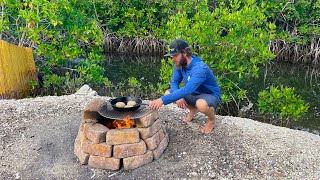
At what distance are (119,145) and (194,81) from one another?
1168 mm

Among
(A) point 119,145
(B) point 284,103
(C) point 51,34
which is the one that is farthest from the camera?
(C) point 51,34

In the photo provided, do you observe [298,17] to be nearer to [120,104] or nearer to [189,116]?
[189,116]

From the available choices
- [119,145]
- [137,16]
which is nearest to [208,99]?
[119,145]

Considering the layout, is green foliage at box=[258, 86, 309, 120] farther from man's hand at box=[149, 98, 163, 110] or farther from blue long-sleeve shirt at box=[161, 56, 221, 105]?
man's hand at box=[149, 98, 163, 110]

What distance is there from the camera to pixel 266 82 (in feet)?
35.8

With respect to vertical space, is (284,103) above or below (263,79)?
above

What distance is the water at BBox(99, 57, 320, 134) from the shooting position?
8.59 m

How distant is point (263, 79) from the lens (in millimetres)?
11227

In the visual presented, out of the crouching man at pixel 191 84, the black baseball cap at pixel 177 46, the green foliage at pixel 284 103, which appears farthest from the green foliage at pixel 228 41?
the black baseball cap at pixel 177 46

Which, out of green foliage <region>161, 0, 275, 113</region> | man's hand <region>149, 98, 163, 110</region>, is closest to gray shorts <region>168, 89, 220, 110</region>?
man's hand <region>149, 98, 163, 110</region>

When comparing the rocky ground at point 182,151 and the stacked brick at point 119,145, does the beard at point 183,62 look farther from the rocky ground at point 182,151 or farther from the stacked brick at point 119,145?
the rocky ground at point 182,151

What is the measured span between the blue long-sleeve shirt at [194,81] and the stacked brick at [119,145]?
38cm

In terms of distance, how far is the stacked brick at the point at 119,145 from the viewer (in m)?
4.09

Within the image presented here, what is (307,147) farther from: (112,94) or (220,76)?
(112,94)
